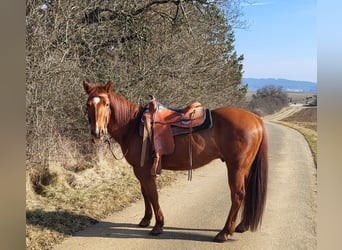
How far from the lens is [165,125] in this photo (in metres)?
2.09

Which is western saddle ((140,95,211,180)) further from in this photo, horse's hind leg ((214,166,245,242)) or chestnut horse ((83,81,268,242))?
horse's hind leg ((214,166,245,242))

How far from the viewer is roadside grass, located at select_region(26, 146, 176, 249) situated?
2.37m

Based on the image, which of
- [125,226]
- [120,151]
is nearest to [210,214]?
[125,226]

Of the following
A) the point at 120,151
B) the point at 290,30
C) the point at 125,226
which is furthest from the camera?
the point at 120,151

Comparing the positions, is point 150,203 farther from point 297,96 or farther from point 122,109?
point 297,96

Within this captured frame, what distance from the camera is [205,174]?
2.20 meters

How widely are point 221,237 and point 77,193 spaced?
1100 mm

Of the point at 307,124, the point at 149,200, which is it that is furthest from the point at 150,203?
the point at 307,124

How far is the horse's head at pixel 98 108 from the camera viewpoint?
1.91m

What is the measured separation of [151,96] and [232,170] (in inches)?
25.8

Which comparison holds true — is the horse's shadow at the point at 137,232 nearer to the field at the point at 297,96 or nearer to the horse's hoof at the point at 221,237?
the horse's hoof at the point at 221,237

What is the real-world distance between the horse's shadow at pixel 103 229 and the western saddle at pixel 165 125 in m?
0.38

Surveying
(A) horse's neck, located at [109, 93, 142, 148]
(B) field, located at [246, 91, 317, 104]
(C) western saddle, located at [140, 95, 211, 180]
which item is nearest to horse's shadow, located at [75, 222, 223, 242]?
(C) western saddle, located at [140, 95, 211, 180]

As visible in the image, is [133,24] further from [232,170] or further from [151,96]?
[232,170]
